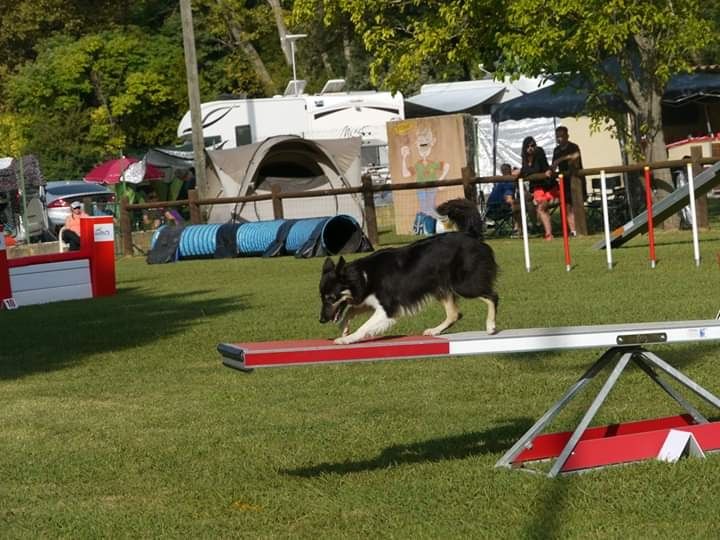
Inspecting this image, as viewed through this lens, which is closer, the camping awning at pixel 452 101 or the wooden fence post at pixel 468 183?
the wooden fence post at pixel 468 183

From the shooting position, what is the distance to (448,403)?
9.72m

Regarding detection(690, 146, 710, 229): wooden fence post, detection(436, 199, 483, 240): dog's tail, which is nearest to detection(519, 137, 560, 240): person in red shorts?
detection(690, 146, 710, 229): wooden fence post

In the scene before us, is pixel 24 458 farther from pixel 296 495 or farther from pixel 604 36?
pixel 604 36

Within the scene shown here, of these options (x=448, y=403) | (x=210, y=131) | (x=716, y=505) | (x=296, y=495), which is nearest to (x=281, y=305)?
(x=448, y=403)

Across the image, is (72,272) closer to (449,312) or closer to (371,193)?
(371,193)

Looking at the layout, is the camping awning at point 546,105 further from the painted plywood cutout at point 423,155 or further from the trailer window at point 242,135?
the trailer window at point 242,135

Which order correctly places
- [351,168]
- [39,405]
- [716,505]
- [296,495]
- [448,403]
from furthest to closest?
[351,168]
[39,405]
[448,403]
[296,495]
[716,505]

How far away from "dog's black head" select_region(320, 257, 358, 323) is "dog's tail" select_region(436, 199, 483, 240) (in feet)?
5.43

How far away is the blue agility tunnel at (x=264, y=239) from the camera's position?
25.8 meters

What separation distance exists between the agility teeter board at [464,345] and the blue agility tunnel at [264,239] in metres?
18.4

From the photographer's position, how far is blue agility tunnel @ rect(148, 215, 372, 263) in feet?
84.7

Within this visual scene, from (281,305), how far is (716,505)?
10843 millimetres

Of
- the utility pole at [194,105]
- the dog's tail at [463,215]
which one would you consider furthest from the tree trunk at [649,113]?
the dog's tail at [463,215]

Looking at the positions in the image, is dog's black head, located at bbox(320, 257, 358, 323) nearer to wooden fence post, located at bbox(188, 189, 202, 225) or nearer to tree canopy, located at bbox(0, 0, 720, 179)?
tree canopy, located at bbox(0, 0, 720, 179)
